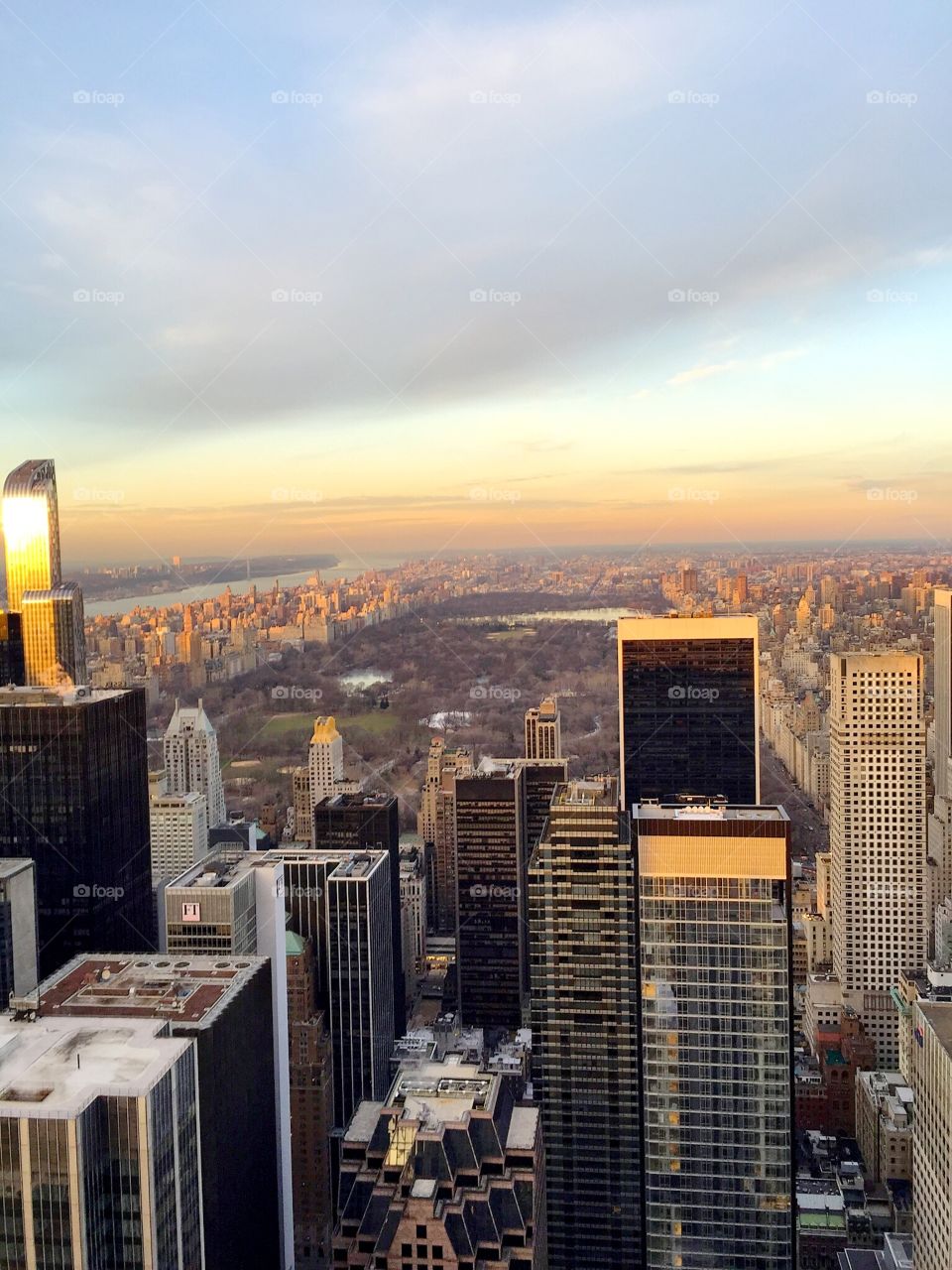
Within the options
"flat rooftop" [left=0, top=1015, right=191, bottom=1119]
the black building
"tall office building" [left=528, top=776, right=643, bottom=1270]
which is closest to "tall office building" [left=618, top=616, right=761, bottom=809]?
the black building

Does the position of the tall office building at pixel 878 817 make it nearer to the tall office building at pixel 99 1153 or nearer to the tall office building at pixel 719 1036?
the tall office building at pixel 719 1036

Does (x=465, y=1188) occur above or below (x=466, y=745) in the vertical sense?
below

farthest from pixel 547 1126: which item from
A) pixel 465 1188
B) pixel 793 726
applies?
pixel 793 726

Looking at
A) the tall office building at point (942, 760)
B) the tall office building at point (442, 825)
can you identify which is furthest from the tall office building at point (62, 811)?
the tall office building at point (942, 760)

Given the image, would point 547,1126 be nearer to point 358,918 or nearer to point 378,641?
point 358,918

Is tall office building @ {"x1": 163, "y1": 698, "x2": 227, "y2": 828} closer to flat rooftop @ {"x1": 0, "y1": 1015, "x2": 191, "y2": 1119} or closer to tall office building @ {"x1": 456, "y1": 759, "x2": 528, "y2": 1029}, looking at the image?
tall office building @ {"x1": 456, "y1": 759, "x2": 528, "y2": 1029}

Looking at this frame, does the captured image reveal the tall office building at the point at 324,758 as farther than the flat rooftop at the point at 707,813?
Yes

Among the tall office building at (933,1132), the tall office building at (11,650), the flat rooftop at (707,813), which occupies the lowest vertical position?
the tall office building at (933,1132)
